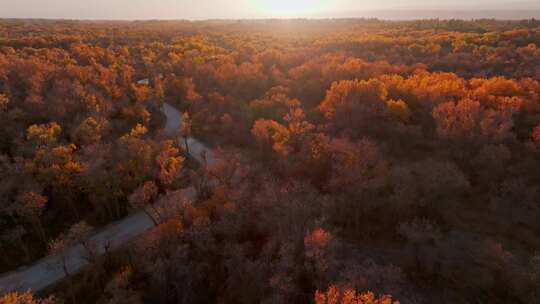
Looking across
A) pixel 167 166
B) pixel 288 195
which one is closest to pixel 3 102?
pixel 167 166

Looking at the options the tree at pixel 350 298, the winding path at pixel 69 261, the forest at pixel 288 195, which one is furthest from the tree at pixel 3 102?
the tree at pixel 350 298

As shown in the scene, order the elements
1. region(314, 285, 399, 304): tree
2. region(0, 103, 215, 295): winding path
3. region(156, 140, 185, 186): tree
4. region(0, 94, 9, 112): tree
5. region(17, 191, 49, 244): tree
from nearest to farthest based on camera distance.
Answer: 1. region(314, 285, 399, 304): tree
2. region(0, 103, 215, 295): winding path
3. region(17, 191, 49, 244): tree
4. region(156, 140, 185, 186): tree
5. region(0, 94, 9, 112): tree

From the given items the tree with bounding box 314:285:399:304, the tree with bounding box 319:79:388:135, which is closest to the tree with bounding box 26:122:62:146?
the tree with bounding box 314:285:399:304

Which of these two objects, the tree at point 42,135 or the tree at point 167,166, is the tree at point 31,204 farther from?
the tree at point 167,166

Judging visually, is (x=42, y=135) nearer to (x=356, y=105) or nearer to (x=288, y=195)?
(x=288, y=195)

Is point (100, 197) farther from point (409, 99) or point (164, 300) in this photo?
point (409, 99)

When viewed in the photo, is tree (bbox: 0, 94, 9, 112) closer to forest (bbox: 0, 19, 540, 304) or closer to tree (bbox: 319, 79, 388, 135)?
forest (bbox: 0, 19, 540, 304)

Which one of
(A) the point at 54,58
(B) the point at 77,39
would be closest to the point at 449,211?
(A) the point at 54,58
